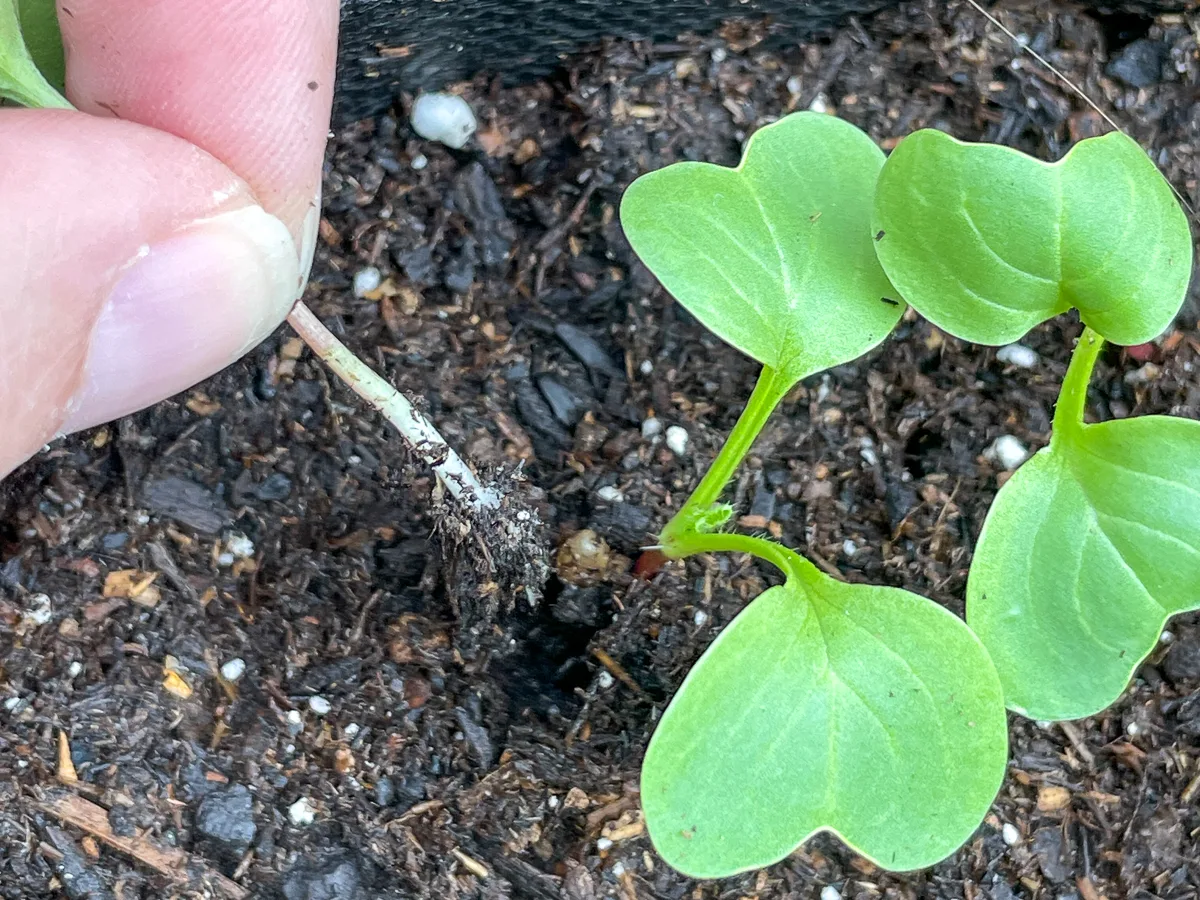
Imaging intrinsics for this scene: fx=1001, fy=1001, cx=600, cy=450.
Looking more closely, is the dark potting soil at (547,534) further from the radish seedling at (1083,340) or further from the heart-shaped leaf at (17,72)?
the heart-shaped leaf at (17,72)

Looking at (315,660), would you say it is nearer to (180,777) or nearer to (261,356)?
(180,777)

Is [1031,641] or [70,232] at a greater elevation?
[70,232]

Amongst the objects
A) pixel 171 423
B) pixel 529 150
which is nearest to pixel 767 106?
pixel 529 150

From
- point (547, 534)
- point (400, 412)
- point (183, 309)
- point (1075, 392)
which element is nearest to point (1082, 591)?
point (1075, 392)

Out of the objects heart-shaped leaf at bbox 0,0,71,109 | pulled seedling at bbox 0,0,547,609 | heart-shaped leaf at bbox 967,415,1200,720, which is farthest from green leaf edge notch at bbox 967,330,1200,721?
heart-shaped leaf at bbox 0,0,71,109

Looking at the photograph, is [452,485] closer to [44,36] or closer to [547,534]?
[547,534]

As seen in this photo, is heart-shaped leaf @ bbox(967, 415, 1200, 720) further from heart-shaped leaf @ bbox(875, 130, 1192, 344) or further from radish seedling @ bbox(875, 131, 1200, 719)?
heart-shaped leaf @ bbox(875, 130, 1192, 344)
